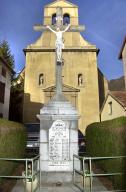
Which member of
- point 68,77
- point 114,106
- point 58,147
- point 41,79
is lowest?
point 58,147

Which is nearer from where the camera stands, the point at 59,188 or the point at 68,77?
the point at 59,188

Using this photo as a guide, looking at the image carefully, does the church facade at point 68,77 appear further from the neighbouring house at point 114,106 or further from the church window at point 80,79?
the neighbouring house at point 114,106

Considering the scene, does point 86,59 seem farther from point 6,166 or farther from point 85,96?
point 6,166

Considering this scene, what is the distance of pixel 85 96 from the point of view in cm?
2556

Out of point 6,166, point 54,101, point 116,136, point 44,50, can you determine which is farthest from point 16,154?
point 44,50

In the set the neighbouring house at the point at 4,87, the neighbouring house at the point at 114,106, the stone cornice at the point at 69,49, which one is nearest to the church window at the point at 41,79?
the stone cornice at the point at 69,49

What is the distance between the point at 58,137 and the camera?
10.1m

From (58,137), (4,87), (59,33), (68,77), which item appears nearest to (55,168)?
(58,137)

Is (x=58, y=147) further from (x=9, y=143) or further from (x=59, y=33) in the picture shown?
(x=59, y=33)

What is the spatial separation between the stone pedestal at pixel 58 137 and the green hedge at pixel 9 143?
114 cm

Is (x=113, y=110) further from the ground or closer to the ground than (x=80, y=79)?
closer to the ground

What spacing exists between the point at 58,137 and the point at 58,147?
407 mm

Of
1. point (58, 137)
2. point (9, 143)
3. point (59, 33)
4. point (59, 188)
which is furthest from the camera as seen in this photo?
point (59, 33)

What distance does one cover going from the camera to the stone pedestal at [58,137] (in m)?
9.92
